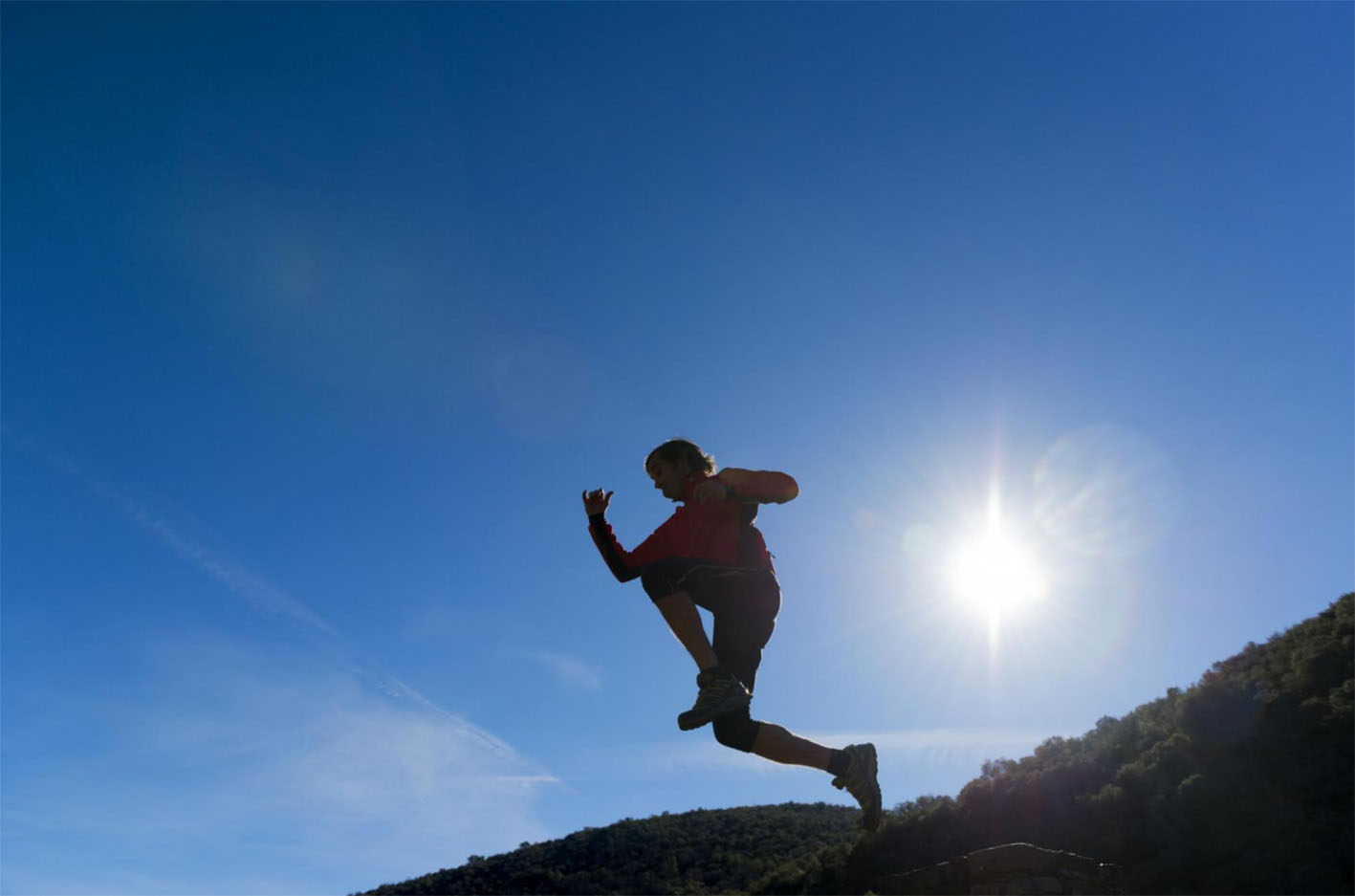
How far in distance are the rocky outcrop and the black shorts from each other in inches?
187

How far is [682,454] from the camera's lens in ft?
16.7

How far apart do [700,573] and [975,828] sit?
25563mm

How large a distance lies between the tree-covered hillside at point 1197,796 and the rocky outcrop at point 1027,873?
500 cm

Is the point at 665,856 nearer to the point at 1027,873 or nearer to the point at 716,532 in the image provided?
the point at 1027,873

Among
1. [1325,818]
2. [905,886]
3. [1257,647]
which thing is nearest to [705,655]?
[905,886]

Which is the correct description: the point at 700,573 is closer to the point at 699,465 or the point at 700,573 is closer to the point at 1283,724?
the point at 699,465

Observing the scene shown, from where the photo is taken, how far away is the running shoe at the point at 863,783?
4.52 m

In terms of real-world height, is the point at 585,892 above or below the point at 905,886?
above

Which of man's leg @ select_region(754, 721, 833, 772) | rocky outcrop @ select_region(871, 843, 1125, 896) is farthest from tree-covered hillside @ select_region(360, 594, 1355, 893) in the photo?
man's leg @ select_region(754, 721, 833, 772)

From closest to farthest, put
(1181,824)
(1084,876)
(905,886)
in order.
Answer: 1. (1084,876)
2. (905,886)
3. (1181,824)

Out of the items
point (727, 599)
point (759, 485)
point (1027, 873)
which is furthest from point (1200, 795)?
point (759, 485)

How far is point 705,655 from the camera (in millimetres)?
4457

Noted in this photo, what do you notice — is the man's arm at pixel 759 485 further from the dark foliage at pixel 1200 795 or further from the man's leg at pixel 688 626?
the dark foliage at pixel 1200 795

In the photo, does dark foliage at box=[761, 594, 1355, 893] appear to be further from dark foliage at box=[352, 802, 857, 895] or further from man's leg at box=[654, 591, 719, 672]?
man's leg at box=[654, 591, 719, 672]
